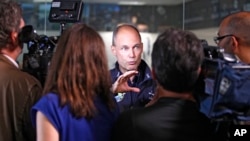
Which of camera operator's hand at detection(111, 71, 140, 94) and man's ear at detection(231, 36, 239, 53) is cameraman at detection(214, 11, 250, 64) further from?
camera operator's hand at detection(111, 71, 140, 94)

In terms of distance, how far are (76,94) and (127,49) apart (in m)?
0.94

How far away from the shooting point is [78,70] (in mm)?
1197

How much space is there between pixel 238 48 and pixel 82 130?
74cm

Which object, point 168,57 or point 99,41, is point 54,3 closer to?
point 99,41

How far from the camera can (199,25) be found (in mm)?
4789

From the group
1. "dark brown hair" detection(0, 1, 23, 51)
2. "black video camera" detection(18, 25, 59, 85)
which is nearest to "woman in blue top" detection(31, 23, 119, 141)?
"dark brown hair" detection(0, 1, 23, 51)

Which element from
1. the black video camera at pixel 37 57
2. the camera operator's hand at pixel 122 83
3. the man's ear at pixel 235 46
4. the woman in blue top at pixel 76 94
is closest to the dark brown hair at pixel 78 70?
the woman in blue top at pixel 76 94

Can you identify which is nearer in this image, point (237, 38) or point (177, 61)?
point (177, 61)

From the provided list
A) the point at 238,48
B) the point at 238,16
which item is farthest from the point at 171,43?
the point at 238,16

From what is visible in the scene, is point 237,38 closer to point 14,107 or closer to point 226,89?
point 226,89

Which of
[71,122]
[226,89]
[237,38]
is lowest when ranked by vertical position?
[71,122]

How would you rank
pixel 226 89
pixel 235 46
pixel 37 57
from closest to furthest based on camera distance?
pixel 226 89
pixel 235 46
pixel 37 57

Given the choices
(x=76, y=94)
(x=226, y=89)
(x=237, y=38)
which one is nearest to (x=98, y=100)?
(x=76, y=94)

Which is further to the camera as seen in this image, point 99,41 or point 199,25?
point 199,25
